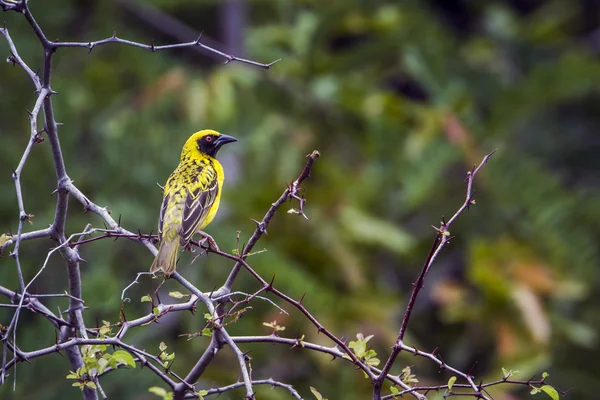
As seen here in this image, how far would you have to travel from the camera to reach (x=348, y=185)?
34.1 ft

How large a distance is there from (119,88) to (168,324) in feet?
A: 10.3

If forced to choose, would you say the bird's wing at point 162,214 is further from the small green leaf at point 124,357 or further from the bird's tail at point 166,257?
the small green leaf at point 124,357

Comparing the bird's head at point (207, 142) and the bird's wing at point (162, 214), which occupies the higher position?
the bird's head at point (207, 142)

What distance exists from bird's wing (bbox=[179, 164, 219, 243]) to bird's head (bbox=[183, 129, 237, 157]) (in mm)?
436

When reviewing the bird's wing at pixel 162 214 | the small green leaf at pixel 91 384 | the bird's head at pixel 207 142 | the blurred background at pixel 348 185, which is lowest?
the small green leaf at pixel 91 384

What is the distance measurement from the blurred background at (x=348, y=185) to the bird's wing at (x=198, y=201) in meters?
2.17

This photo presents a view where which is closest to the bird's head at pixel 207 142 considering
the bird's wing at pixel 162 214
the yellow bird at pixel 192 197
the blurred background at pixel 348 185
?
the yellow bird at pixel 192 197

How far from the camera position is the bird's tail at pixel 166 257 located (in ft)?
14.8

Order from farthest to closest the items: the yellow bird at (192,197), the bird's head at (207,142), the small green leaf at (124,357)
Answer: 1. the bird's head at (207,142)
2. the yellow bird at (192,197)
3. the small green leaf at (124,357)

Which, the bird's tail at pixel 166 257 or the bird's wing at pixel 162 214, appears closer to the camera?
the bird's tail at pixel 166 257

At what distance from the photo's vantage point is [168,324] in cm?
1013

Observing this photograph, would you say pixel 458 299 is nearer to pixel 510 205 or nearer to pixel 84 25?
pixel 510 205

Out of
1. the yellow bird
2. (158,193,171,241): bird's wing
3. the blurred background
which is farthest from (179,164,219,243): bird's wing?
the blurred background

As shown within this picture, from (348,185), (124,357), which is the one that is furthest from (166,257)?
(348,185)
